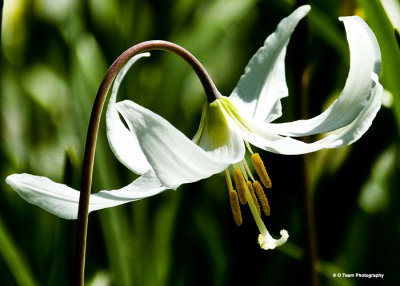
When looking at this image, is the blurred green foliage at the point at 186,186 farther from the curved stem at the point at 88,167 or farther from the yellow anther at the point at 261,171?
the curved stem at the point at 88,167

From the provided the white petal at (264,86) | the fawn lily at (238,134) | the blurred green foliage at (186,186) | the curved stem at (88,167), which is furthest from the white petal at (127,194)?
the blurred green foliage at (186,186)

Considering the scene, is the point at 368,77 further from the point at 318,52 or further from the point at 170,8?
the point at 170,8

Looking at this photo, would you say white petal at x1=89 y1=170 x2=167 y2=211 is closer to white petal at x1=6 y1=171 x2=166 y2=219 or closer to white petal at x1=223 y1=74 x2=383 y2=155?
white petal at x1=6 y1=171 x2=166 y2=219

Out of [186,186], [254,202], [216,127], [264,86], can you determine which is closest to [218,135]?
[216,127]

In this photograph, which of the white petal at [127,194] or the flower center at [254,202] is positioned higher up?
the white petal at [127,194]

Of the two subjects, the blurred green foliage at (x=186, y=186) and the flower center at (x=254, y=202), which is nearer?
the flower center at (x=254, y=202)

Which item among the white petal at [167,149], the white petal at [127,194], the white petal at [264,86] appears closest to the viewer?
the white petal at [167,149]
